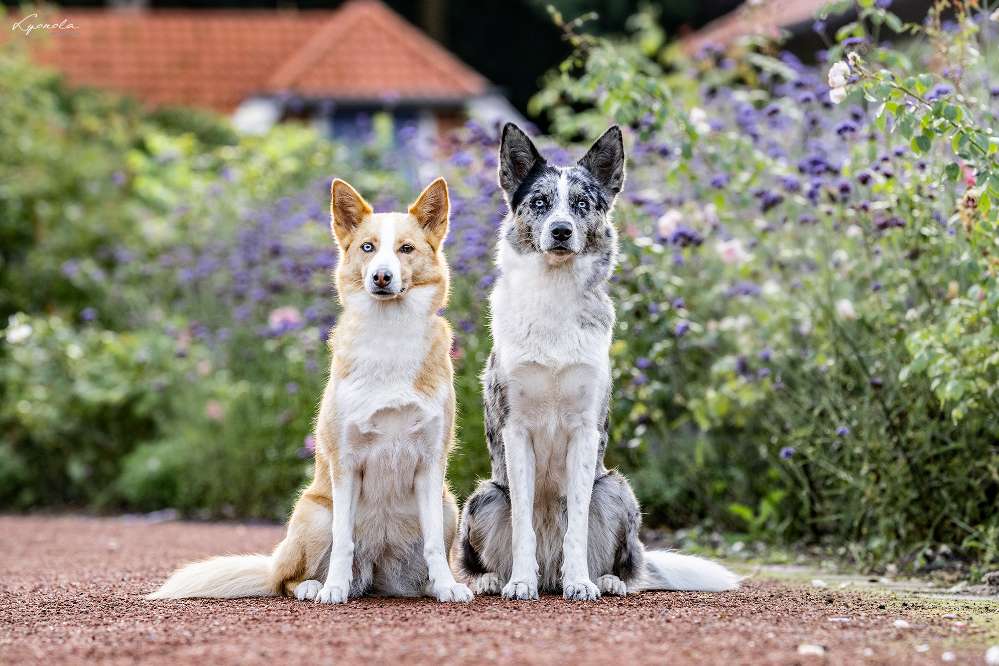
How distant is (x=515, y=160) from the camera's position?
5.54m

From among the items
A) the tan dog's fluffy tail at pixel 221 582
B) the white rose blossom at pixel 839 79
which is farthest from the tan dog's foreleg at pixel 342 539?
the white rose blossom at pixel 839 79

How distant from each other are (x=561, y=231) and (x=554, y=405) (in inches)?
27.1

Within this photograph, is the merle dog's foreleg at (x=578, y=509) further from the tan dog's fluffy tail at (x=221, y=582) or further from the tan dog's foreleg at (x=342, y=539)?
the tan dog's fluffy tail at (x=221, y=582)

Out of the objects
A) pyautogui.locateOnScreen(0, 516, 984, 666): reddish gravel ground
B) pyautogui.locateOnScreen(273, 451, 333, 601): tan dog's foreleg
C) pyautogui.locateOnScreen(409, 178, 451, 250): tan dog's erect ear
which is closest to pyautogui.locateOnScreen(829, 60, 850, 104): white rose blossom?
pyautogui.locateOnScreen(409, 178, 451, 250): tan dog's erect ear

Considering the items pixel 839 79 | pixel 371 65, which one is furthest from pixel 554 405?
pixel 371 65

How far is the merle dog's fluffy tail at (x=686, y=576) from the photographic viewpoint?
568cm

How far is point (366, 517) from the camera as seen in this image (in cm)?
530

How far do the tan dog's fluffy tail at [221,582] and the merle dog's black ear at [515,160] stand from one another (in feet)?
6.08

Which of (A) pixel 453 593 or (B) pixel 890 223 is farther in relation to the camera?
(B) pixel 890 223

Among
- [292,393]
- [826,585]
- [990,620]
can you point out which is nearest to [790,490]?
[826,585]

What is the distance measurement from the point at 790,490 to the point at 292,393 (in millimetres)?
3576

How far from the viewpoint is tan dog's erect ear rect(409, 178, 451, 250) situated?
5344 millimetres

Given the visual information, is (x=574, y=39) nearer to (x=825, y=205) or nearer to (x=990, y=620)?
(x=825, y=205)

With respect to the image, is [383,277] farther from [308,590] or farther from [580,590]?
[580,590]
